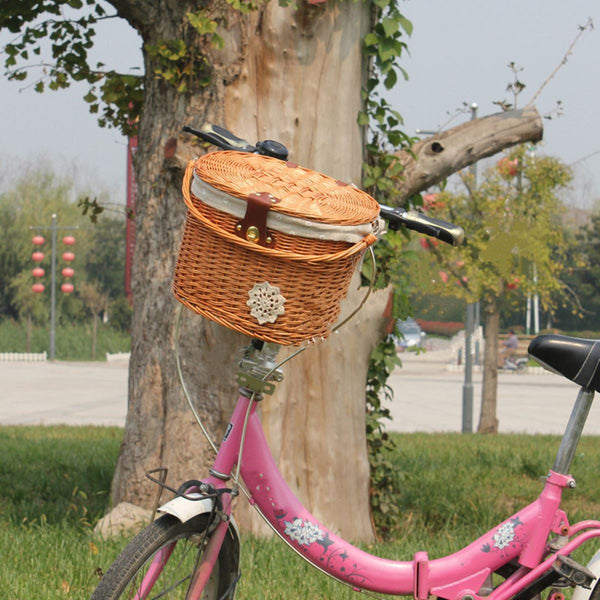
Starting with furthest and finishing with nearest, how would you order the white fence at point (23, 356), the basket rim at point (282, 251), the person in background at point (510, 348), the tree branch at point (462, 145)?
the white fence at point (23, 356) < the person in background at point (510, 348) < the tree branch at point (462, 145) < the basket rim at point (282, 251)

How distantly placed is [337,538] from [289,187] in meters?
0.96

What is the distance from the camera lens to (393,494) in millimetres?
5223

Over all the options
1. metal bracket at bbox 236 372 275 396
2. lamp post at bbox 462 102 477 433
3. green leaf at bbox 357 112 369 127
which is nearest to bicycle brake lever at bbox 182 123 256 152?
metal bracket at bbox 236 372 275 396

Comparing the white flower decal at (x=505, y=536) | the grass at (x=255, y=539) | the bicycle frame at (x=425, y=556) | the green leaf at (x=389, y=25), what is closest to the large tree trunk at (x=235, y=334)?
the green leaf at (x=389, y=25)

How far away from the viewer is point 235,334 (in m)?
4.39

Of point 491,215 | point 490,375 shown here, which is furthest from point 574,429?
point 490,375

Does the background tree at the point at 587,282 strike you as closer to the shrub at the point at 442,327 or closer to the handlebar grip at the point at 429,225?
the shrub at the point at 442,327

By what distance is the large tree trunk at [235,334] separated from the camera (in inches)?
177

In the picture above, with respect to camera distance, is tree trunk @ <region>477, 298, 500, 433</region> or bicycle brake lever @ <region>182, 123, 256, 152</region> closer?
bicycle brake lever @ <region>182, 123, 256, 152</region>

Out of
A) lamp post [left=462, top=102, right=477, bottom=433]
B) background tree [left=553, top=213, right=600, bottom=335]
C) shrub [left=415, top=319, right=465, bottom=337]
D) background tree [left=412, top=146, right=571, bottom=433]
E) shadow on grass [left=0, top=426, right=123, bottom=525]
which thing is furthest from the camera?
shrub [left=415, top=319, right=465, bottom=337]

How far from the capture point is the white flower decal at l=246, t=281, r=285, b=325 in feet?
7.37

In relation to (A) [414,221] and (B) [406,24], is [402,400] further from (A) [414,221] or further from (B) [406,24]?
(A) [414,221]

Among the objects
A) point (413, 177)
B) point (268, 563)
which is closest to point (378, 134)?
point (413, 177)

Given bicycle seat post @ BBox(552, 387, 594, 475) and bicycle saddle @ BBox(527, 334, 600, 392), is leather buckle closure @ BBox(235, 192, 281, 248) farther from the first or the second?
bicycle seat post @ BBox(552, 387, 594, 475)
